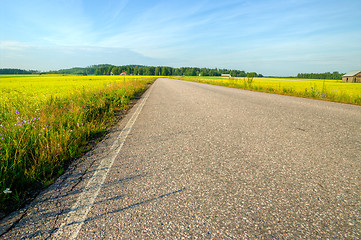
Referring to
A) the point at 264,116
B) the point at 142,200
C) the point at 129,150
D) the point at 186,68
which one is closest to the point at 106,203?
the point at 142,200

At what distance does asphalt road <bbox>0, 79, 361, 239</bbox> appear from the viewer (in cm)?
170

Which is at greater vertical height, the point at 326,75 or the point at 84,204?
the point at 326,75

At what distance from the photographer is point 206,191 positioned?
225cm

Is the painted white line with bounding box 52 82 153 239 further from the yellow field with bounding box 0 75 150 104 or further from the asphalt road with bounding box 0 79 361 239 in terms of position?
the yellow field with bounding box 0 75 150 104

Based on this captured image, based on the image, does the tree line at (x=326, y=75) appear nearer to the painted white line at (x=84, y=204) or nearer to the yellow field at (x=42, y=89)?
the yellow field at (x=42, y=89)

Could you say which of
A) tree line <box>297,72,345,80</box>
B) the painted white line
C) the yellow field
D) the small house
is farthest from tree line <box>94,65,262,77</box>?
the painted white line

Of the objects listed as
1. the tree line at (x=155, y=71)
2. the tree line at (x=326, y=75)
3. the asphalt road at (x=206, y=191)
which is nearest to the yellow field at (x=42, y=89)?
the asphalt road at (x=206, y=191)

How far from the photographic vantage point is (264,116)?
6055 mm

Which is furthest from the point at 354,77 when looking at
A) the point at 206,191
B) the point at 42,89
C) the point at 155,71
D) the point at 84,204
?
the point at 155,71

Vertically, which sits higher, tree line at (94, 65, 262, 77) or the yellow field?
tree line at (94, 65, 262, 77)

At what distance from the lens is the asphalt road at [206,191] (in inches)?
67.1

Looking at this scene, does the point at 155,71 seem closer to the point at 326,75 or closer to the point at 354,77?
the point at 326,75

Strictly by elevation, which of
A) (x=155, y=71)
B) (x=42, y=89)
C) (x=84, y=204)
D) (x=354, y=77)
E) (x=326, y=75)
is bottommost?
(x=84, y=204)

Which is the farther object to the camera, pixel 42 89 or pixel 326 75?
pixel 326 75
